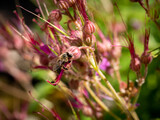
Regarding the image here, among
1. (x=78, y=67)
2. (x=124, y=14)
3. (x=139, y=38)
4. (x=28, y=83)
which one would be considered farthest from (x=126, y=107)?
(x=28, y=83)

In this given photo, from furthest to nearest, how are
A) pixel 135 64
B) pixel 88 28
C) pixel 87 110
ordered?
pixel 87 110, pixel 135 64, pixel 88 28

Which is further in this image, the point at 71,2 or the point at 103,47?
the point at 103,47

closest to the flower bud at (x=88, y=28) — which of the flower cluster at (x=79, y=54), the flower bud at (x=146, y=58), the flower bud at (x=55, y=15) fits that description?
the flower cluster at (x=79, y=54)

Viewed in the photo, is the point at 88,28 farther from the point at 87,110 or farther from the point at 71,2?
the point at 87,110

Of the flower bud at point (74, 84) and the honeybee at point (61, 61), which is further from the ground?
the honeybee at point (61, 61)

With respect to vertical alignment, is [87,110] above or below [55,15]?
below

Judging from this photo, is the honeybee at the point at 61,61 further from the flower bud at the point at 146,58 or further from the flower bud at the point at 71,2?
the flower bud at the point at 146,58

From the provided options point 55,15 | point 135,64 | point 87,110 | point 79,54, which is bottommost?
point 87,110

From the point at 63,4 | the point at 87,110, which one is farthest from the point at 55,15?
the point at 87,110
